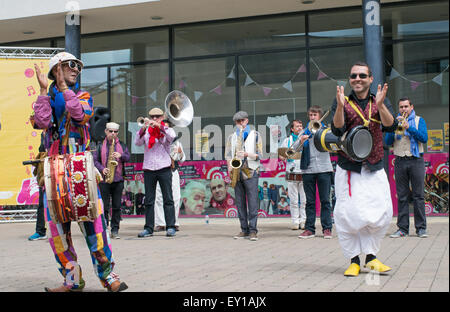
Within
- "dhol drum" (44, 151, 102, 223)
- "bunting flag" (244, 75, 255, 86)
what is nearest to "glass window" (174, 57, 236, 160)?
"bunting flag" (244, 75, 255, 86)

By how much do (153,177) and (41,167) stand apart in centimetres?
481

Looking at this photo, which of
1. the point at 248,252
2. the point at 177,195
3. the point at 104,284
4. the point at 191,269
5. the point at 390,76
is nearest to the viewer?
the point at 104,284

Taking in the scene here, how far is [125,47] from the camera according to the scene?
49.1 feet

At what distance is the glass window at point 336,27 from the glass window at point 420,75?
0.94 meters

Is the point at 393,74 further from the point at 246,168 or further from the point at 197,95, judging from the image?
the point at 246,168

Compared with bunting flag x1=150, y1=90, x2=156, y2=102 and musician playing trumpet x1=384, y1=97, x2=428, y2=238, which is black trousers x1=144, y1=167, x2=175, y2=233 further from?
bunting flag x1=150, y1=90, x2=156, y2=102

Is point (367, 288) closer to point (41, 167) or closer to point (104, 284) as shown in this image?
point (104, 284)

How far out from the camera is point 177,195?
11.2 meters

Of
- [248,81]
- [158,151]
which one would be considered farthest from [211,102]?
[158,151]

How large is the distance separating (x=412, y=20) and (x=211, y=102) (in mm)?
4877

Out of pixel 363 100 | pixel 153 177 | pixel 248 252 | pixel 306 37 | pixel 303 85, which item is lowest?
pixel 248 252

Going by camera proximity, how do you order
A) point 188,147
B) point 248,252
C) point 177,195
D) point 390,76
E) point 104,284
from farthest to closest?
1. point 188,147
2. point 390,76
3. point 177,195
4. point 248,252
5. point 104,284

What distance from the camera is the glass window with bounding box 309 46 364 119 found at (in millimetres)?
13148

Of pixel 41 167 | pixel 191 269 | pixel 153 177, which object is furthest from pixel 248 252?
pixel 41 167
